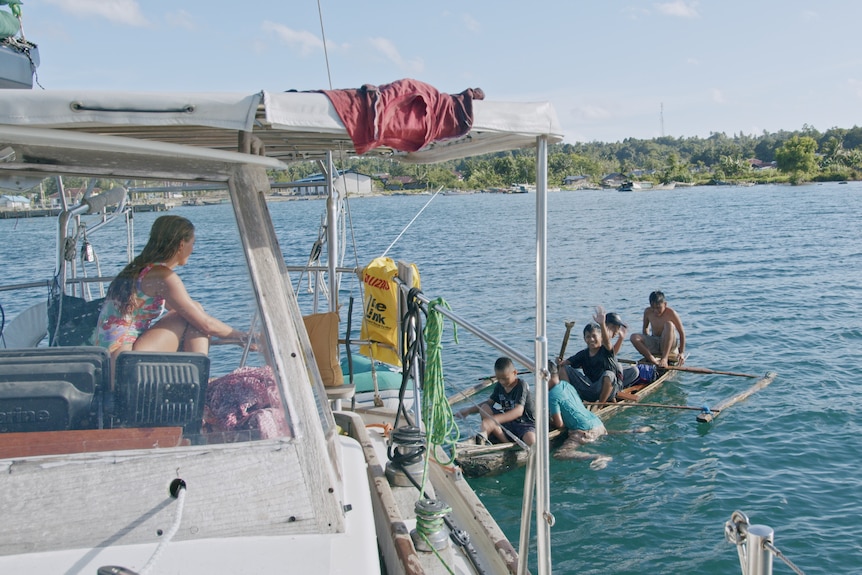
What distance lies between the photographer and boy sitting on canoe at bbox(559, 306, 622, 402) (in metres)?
10.8

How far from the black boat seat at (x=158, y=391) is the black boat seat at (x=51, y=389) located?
0.07m

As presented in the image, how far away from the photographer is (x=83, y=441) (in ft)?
8.89

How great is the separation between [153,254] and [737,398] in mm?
10612

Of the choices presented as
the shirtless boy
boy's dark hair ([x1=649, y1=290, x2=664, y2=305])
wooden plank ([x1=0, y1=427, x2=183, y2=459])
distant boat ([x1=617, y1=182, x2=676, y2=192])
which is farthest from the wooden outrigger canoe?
distant boat ([x1=617, y1=182, x2=676, y2=192])

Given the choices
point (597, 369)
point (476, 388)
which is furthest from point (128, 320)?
point (476, 388)

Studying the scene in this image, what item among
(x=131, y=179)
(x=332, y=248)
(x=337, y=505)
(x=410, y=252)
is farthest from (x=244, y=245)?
(x=410, y=252)

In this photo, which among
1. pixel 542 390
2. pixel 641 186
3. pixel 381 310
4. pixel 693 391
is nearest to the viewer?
pixel 542 390

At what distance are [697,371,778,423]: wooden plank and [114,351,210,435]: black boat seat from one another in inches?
363

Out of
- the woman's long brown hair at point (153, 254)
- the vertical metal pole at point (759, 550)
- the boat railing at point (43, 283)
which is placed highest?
the woman's long brown hair at point (153, 254)

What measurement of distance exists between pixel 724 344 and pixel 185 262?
14.8 meters

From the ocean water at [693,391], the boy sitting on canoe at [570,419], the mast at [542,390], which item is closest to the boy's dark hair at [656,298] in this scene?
the ocean water at [693,391]

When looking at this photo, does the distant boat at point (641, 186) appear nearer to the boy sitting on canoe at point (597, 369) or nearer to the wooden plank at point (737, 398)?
the wooden plank at point (737, 398)

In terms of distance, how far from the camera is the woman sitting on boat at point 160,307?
301cm

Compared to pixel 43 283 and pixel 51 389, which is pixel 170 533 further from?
pixel 43 283
